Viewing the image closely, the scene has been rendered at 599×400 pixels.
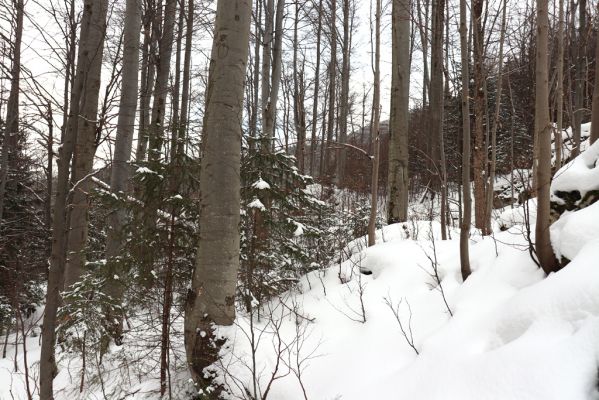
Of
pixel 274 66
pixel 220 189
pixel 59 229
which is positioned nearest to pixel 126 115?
pixel 274 66

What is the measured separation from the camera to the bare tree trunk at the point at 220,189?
3.03 meters

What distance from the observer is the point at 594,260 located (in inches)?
78.1

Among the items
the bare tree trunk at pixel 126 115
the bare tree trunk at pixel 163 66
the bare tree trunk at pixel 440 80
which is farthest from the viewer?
the bare tree trunk at pixel 163 66

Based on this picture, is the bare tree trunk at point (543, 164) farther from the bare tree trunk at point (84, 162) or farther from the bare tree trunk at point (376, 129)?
the bare tree trunk at point (84, 162)

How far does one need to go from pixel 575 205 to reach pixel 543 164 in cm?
63

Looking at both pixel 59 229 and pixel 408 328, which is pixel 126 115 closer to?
pixel 59 229

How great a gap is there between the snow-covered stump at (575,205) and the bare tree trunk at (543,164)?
3.0 inches

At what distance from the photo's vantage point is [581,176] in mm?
2842

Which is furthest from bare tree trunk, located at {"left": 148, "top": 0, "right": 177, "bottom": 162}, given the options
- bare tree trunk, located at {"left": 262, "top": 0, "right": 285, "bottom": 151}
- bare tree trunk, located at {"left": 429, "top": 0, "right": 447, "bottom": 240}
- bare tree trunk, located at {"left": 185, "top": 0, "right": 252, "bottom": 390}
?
bare tree trunk, located at {"left": 429, "top": 0, "right": 447, "bottom": 240}

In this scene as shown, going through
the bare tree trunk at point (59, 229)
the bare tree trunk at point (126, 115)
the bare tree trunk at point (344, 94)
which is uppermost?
the bare tree trunk at point (344, 94)

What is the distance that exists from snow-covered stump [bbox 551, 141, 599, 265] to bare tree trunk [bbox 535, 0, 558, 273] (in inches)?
3.0

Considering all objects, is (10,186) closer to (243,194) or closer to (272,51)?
(272,51)

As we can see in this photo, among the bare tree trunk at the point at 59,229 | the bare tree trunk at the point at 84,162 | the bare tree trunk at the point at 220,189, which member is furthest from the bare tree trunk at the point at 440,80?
the bare tree trunk at the point at 84,162

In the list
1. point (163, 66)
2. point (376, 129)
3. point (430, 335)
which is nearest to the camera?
point (430, 335)
